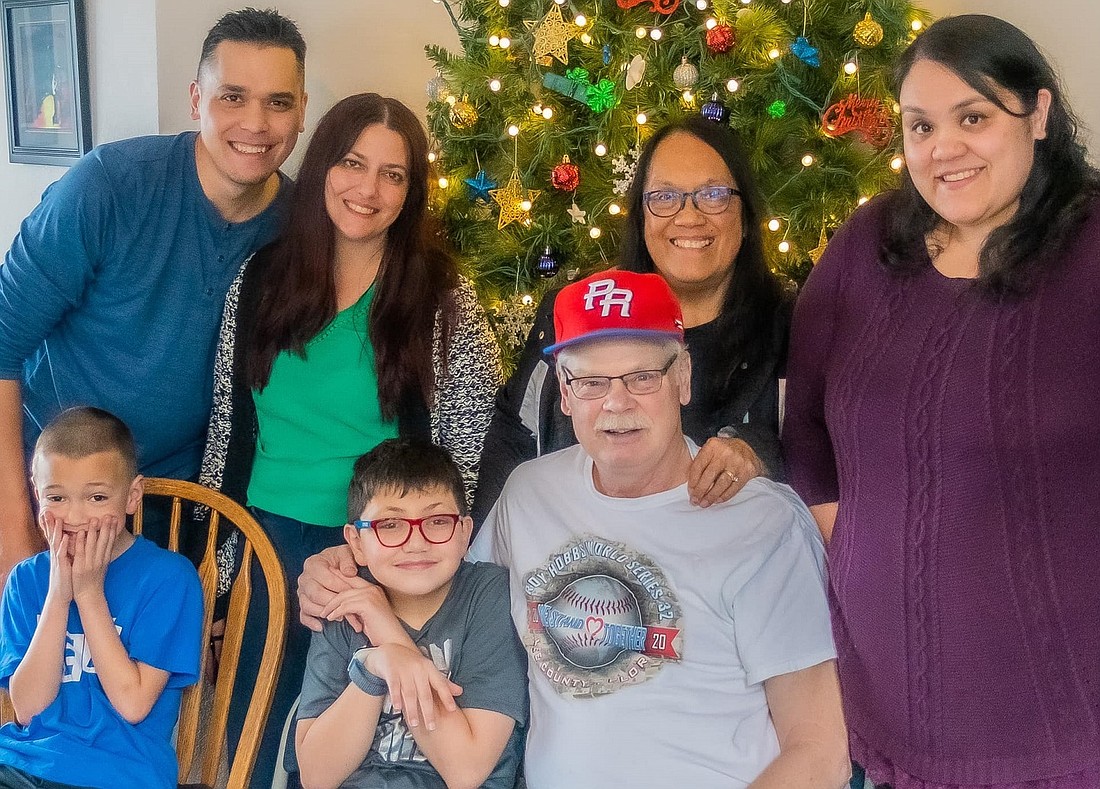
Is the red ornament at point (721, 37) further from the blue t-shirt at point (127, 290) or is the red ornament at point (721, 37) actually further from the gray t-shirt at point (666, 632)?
the gray t-shirt at point (666, 632)

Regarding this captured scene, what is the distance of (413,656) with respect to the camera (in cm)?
163

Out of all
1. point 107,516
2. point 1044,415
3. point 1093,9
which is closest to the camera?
point 1044,415

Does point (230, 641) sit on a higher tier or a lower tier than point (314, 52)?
lower

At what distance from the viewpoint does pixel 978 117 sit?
1487mm

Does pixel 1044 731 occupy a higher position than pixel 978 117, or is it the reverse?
pixel 978 117

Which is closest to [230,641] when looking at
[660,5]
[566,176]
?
[566,176]

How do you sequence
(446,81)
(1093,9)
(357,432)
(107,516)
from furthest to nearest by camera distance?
(446,81) → (1093,9) → (357,432) → (107,516)

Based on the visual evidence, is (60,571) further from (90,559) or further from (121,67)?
(121,67)

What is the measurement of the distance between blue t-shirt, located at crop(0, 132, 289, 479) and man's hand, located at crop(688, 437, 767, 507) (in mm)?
1117

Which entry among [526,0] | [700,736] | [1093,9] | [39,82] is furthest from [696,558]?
[39,82]

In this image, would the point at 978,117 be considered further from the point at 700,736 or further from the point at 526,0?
the point at 526,0

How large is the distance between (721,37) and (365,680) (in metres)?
1.90

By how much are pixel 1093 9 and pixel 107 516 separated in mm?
2812

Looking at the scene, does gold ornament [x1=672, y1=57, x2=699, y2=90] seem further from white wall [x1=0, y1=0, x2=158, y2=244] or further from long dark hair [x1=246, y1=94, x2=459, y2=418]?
white wall [x1=0, y1=0, x2=158, y2=244]
